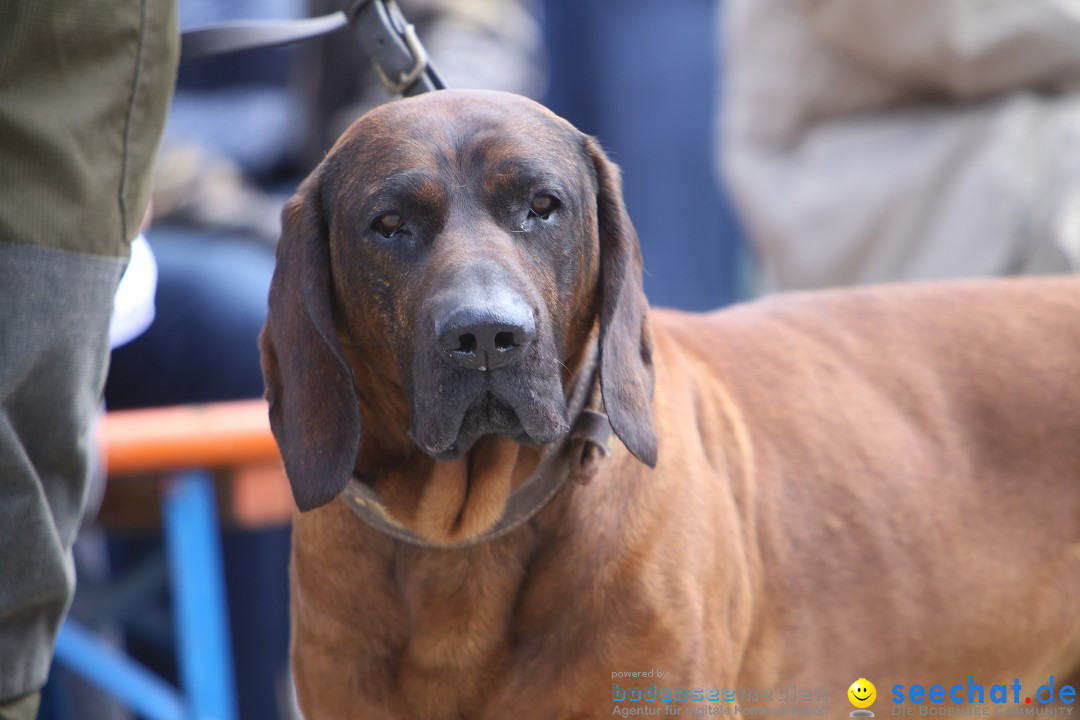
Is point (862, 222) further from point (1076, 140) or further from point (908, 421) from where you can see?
point (908, 421)

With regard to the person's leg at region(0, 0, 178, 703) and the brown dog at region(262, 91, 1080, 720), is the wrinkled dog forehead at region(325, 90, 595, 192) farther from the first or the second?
the person's leg at region(0, 0, 178, 703)

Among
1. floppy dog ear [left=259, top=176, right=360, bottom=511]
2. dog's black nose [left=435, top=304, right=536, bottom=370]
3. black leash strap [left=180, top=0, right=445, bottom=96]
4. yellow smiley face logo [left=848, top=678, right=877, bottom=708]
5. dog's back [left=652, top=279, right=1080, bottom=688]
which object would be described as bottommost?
yellow smiley face logo [left=848, top=678, right=877, bottom=708]

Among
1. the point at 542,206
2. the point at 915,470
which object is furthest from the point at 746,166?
the point at 542,206

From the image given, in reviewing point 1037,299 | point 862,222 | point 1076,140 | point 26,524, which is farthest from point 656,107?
point 26,524

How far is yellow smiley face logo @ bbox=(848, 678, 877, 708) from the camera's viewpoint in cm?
301

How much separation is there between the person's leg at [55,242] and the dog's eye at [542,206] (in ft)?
2.38

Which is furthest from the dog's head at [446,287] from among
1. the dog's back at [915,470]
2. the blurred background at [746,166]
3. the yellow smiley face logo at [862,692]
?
the blurred background at [746,166]

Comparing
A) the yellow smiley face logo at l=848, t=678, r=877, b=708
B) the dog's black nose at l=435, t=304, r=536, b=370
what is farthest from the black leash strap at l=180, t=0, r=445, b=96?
the yellow smiley face logo at l=848, t=678, r=877, b=708

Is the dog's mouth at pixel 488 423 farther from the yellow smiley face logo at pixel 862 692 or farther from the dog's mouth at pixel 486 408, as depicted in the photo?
the yellow smiley face logo at pixel 862 692

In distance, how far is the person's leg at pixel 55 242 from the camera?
219cm

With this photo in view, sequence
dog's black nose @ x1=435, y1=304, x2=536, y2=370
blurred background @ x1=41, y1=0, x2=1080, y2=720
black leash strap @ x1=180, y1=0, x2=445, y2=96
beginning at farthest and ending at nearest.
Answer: blurred background @ x1=41, y1=0, x2=1080, y2=720 < black leash strap @ x1=180, y1=0, x2=445, y2=96 < dog's black nose @ x1=435, y1=304, x2=536, y2=370

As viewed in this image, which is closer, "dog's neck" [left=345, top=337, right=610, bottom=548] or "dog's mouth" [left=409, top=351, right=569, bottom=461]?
"dog's mouth" [left=409, top=351, right=569, bottom=461]

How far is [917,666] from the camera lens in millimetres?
3076

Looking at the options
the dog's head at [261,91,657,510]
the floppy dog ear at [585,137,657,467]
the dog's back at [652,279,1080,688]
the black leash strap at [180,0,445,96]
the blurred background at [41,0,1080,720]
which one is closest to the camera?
the dog's head at [261,91,657,510]
